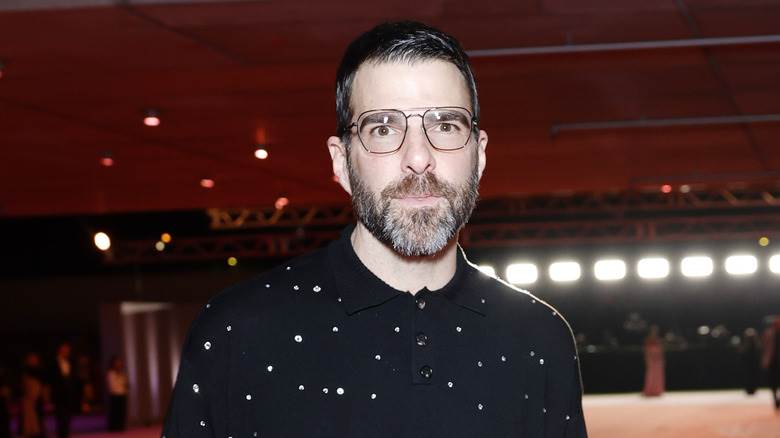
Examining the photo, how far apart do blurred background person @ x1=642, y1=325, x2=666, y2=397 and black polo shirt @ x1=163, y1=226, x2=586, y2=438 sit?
60.9 feet

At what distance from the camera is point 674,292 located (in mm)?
22625

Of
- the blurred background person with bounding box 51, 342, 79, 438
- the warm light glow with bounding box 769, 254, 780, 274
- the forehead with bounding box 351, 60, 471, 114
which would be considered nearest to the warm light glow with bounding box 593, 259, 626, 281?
the warm light glow with bounding box 769, 254, 780, 274

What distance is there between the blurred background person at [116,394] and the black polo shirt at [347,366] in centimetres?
1593

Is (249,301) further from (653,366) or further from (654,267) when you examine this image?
(654,267)

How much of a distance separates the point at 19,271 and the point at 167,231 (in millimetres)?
3566

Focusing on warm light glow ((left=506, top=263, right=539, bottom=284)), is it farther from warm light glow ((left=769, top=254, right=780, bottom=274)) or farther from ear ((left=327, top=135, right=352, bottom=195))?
ear ((left=327, top=135, right=352, bottom=195))

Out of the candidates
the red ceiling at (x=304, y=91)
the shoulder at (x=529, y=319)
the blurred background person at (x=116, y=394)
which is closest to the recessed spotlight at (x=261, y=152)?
the red ceiling at (x=304, y=91)

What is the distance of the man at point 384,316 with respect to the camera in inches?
65.7

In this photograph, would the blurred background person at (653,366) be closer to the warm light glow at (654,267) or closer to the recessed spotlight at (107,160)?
the warm light glow at (654,267)

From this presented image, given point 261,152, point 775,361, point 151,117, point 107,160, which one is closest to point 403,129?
point 151,117

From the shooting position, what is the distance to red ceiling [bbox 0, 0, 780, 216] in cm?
604

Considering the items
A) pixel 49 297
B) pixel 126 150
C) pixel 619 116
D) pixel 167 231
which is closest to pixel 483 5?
pixel 619 116

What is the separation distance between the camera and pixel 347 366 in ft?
5.65

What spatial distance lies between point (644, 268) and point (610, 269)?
2.09ft
